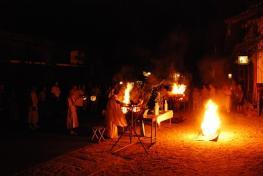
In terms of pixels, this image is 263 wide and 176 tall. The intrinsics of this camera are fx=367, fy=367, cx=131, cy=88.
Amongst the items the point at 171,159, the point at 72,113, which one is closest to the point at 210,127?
the point at 171,159

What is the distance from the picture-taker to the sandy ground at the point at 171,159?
26.3ft

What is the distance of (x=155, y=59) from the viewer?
29703mm

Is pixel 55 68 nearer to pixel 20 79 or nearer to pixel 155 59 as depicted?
pixel 20 79

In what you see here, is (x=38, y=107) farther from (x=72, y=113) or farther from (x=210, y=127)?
(x=210, y=127)

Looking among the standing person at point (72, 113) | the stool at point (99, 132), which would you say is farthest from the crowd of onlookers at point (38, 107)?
the stool at point (99, 132)

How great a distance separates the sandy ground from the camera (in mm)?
8016

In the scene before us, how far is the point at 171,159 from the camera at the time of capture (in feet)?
29.9

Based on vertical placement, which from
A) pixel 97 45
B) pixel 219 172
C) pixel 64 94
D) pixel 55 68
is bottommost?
pixel 219 172

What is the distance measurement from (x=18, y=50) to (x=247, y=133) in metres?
11.2

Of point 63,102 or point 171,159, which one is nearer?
point 171,159

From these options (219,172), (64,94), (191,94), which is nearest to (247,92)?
(191,94)

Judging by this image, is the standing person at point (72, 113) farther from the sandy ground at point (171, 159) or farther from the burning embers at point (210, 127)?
the burning embers at point (210, 127)

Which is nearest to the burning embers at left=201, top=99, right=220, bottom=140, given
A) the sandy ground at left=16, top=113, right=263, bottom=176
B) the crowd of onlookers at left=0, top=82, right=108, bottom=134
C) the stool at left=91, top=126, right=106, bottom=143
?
the sandy ground at left=16, top=113, right=263, bottom=176

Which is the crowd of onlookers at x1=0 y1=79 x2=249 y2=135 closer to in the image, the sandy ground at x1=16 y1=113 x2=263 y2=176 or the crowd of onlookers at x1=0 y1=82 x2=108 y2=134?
the crowd of onlookers at x1=0 y1=82 x2=108 y2=134
